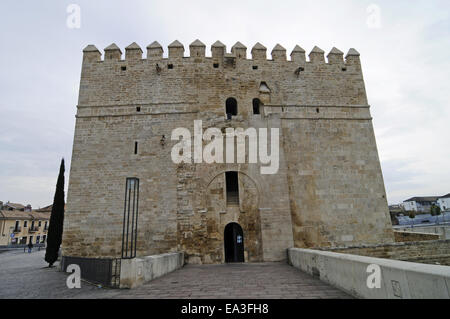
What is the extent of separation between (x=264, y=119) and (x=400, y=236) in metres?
9.40

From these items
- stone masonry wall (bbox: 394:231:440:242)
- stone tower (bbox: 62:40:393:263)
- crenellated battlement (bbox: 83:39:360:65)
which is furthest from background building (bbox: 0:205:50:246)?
stone masonry wall (bbox: 394:231:440:242)

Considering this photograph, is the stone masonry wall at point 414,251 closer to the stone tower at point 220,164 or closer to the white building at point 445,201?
the stone tower at point 220,164

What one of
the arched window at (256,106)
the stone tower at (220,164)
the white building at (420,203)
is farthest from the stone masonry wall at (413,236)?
the white building at (420,203)

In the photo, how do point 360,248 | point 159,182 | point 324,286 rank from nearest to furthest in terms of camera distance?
point 324,286 → point 360,248 → point 159,182

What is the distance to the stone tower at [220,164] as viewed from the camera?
988cm

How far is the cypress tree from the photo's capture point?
11.1m

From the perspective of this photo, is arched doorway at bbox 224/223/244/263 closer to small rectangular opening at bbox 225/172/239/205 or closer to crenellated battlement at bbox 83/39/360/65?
small rectangular opening at bbox 225/172/239/205

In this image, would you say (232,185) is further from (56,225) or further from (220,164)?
(56,225)

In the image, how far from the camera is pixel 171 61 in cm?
1174

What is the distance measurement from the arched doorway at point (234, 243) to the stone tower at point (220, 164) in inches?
8.0

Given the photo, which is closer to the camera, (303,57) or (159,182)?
(159,182)

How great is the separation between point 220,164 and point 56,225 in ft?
27.7
